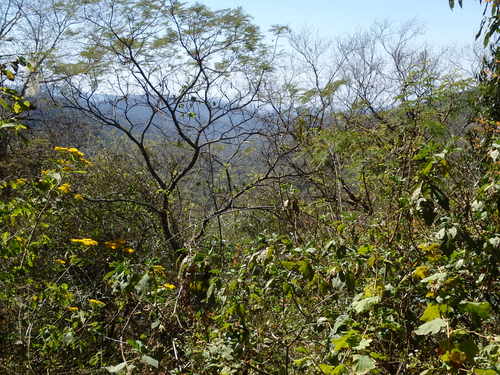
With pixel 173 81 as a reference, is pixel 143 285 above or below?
below

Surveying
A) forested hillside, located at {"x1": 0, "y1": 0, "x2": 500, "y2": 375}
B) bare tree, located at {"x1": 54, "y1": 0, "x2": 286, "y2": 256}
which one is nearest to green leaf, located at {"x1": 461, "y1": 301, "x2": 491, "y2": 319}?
forested hillside, located at {"x1": 0, "y1": 0, "x2": 500, "y2": 375}

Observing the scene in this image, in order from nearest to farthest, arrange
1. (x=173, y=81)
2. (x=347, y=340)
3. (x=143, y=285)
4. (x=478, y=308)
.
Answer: (x=478, y=308) < (x=347, y=340) < (x=143, y=285) < (x=173, y=81)

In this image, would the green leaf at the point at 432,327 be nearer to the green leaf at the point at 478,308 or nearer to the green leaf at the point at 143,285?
the green leaf at the point at 478,308

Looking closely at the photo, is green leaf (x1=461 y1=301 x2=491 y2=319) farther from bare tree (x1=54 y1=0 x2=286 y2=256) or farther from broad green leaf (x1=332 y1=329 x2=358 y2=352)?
bare tree (x1=54 y1=0 x2=286 y2=256)

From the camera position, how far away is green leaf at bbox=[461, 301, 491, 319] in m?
0.92

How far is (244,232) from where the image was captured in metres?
7.82

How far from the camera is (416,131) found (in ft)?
7.30

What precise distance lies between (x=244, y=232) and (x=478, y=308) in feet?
22.7

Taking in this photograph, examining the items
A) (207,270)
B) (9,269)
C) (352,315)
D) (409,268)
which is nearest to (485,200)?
(409,268)

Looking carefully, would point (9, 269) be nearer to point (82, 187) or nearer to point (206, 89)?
point (82, 187)

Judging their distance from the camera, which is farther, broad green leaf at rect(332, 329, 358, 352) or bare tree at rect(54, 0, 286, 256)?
bare tree at rect(54, 0, 286, 256)

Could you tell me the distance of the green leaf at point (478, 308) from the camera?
924mm

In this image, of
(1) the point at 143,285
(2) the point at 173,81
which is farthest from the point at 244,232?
(1) the point at 143,285

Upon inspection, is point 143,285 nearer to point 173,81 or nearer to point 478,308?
point 478,308
